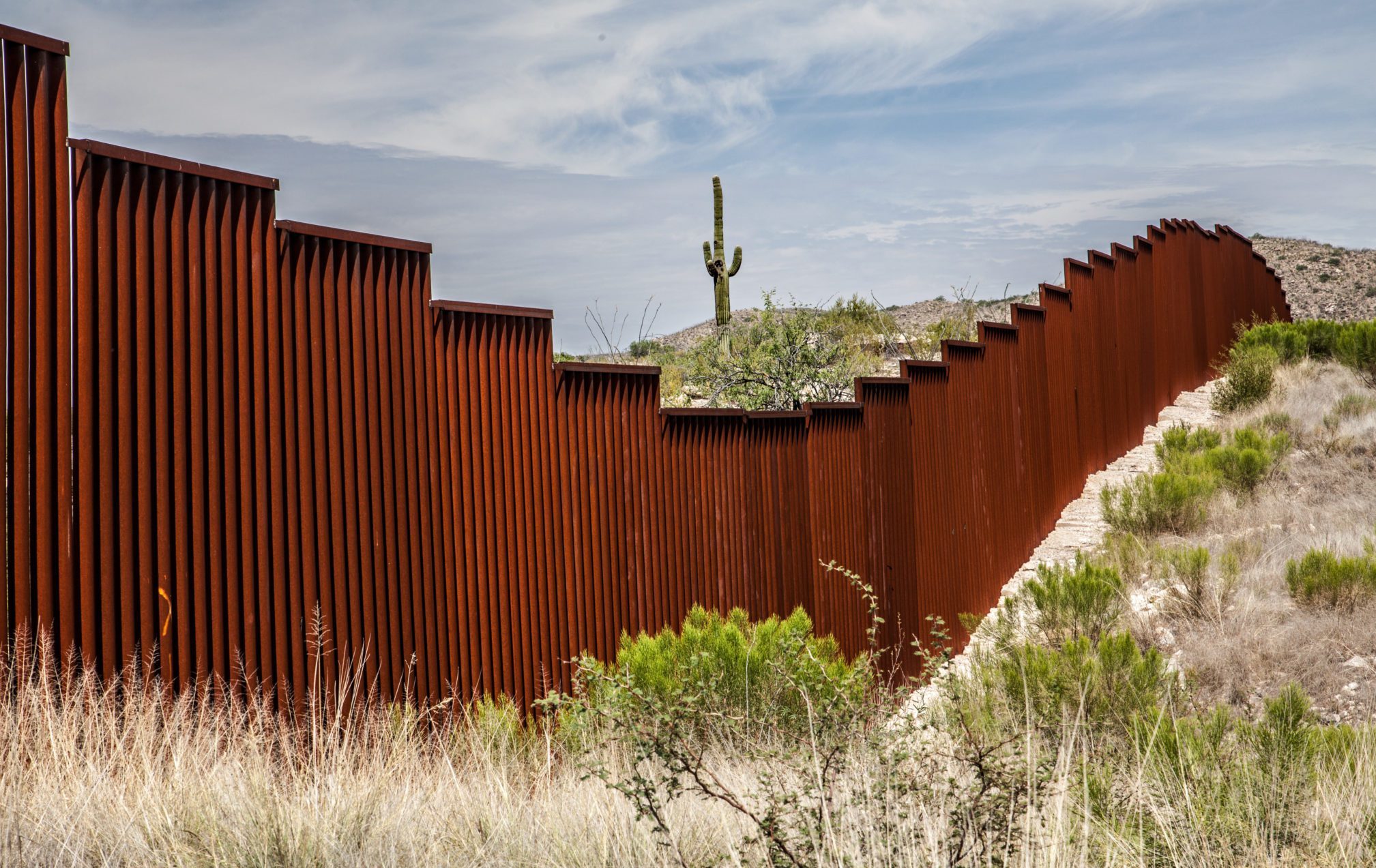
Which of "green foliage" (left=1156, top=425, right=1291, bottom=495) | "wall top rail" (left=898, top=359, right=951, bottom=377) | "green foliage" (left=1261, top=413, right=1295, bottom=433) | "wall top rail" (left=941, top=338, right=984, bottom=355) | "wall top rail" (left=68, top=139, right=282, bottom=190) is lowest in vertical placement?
"green foliage" (left=1156, top=425, right=1291, bottom=495)

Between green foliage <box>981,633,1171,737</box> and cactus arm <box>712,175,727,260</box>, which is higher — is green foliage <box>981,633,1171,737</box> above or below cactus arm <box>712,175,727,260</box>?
below

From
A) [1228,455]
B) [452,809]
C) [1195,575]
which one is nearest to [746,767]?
[452,809]

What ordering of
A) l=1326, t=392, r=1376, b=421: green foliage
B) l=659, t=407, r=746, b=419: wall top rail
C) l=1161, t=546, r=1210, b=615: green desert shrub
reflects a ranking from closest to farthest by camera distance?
l=659, t=407, r=746, b=419: wall top rail
l=1161, t=546, r=1210, b=615: green desert shrub
l=1326, t=392, r=1376, b=421: green foliage

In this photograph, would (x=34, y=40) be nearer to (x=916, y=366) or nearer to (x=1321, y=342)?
(x=916, y=366)

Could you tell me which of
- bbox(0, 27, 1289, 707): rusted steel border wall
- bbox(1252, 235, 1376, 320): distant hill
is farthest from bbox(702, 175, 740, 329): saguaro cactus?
bbox(1252, 235, 1376, 320): distant hill

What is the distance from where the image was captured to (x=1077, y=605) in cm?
930

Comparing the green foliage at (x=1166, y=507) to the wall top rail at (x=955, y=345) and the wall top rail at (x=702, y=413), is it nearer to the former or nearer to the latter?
the wall top rail at (x=955, y=345)

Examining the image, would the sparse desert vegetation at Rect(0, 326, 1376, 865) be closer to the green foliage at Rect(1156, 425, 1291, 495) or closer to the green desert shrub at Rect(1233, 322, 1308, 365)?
the green foliage at Rect(1156, 425, 1291, 495)

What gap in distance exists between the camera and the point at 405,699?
595 cm

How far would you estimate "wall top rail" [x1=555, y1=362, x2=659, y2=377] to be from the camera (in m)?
7.04

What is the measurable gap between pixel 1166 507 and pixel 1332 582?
3476 mm

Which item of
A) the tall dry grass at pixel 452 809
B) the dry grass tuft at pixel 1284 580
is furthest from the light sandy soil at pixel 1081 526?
the tall dry grass at pixel 452 809

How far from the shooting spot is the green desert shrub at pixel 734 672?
21.0 ft

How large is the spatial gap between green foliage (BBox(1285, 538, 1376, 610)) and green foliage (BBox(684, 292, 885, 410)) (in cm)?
674
